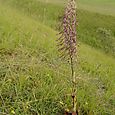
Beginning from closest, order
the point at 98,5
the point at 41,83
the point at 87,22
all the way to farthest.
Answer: the point at 41,83 → the point at 87,22 → the point at 98,5

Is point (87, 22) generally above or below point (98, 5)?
below

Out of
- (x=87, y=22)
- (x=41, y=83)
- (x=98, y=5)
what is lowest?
(x=87, y=22)

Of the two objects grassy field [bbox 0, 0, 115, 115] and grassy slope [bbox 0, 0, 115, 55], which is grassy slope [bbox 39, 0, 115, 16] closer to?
grassy slope [bbox 0, 0, 115, 55]

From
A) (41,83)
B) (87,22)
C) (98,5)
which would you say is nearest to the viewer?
(41,83)

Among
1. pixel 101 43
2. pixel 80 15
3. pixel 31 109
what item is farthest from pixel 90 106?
pixel 80 15

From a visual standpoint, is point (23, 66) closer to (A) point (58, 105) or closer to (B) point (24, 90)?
(B) point (24, 90)

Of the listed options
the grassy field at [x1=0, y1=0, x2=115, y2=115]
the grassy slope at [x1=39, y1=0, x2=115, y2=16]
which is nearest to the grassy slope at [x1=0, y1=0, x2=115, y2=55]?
the grassy slope at [x1=39, y1=0, x2=115, y2=16]

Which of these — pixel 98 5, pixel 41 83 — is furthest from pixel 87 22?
pixel 41 83

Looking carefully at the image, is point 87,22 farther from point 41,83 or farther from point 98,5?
point 41,83

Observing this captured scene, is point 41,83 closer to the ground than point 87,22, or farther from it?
farther from it

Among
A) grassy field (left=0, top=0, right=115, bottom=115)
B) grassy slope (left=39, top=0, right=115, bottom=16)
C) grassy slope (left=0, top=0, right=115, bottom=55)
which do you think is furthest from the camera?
grassy slope (left=39, top=0, right=115, bottom=16)

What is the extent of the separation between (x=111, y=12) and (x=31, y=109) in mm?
15916

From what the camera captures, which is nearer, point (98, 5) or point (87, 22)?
point (87, 22)

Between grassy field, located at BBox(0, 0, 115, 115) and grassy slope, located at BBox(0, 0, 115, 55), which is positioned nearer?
grassy field, located at BBox(0, 0, 115, 115)
